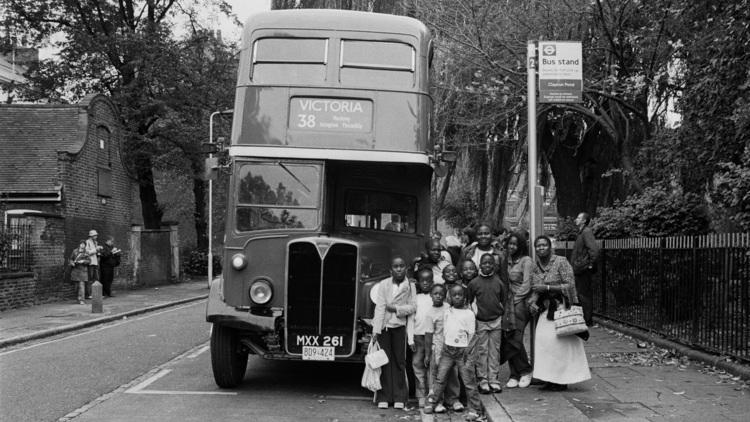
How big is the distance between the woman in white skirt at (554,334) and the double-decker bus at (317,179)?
6.12 feet

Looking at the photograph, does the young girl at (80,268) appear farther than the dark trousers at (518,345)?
Yes

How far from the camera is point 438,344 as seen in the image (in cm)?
795

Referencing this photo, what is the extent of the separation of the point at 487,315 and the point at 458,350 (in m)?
0.88

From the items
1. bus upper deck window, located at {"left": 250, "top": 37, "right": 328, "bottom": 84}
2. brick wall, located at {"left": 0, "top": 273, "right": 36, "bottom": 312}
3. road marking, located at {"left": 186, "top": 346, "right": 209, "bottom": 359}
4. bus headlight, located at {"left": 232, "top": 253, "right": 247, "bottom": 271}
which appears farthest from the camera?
brick wall, located at {"left": 0, "top": 273, "right": 36, "bottom": 312}

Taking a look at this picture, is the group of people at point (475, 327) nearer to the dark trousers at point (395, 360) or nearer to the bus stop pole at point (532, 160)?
the dark trousers at point (395, 360)

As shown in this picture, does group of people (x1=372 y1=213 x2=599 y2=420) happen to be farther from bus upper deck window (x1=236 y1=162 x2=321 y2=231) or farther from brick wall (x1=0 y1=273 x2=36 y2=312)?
brick wall (x1=0 y1=273 x2=36 y2=312)

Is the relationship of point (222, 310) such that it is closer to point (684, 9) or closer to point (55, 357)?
point (55, 357)

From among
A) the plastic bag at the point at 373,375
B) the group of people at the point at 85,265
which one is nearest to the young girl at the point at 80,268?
the group of people at the point at 85,265

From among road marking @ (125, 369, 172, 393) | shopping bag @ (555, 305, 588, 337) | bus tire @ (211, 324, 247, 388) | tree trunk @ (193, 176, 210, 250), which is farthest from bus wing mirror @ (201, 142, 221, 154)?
tree trunk @ (193, 176, 210, 250)

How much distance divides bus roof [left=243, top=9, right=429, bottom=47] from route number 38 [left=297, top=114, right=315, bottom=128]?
1.19 metres

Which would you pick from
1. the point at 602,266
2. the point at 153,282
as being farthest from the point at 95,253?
the point at 602,266

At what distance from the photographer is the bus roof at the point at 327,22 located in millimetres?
9547

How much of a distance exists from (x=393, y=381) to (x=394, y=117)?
311 centimetres

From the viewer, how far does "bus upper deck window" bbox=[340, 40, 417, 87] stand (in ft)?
30.7
